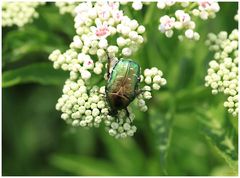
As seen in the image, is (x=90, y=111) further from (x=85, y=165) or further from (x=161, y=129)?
(x=85, y=165)

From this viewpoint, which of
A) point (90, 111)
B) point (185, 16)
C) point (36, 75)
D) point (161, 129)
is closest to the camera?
point (90, 111)

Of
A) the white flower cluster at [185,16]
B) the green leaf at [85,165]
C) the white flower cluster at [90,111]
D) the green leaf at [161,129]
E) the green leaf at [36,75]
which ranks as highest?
the white flower cluster at [185,16]

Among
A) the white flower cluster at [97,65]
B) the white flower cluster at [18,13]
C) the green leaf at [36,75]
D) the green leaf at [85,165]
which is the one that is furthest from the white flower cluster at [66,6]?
the green leaf at [85,165]

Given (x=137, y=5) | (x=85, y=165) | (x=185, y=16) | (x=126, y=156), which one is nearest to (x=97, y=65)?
(x=137, y=5)

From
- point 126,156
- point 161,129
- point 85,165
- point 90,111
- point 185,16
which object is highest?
point 185,16

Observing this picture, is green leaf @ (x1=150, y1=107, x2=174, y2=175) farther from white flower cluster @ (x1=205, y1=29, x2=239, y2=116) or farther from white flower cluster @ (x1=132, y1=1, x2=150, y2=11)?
white flower cluster @ (x1=132, y1=1, x2=150, y2=11)

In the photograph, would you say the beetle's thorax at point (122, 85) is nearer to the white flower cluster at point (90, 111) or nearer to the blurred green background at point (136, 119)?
the white flower cluster at point (90, 111)
